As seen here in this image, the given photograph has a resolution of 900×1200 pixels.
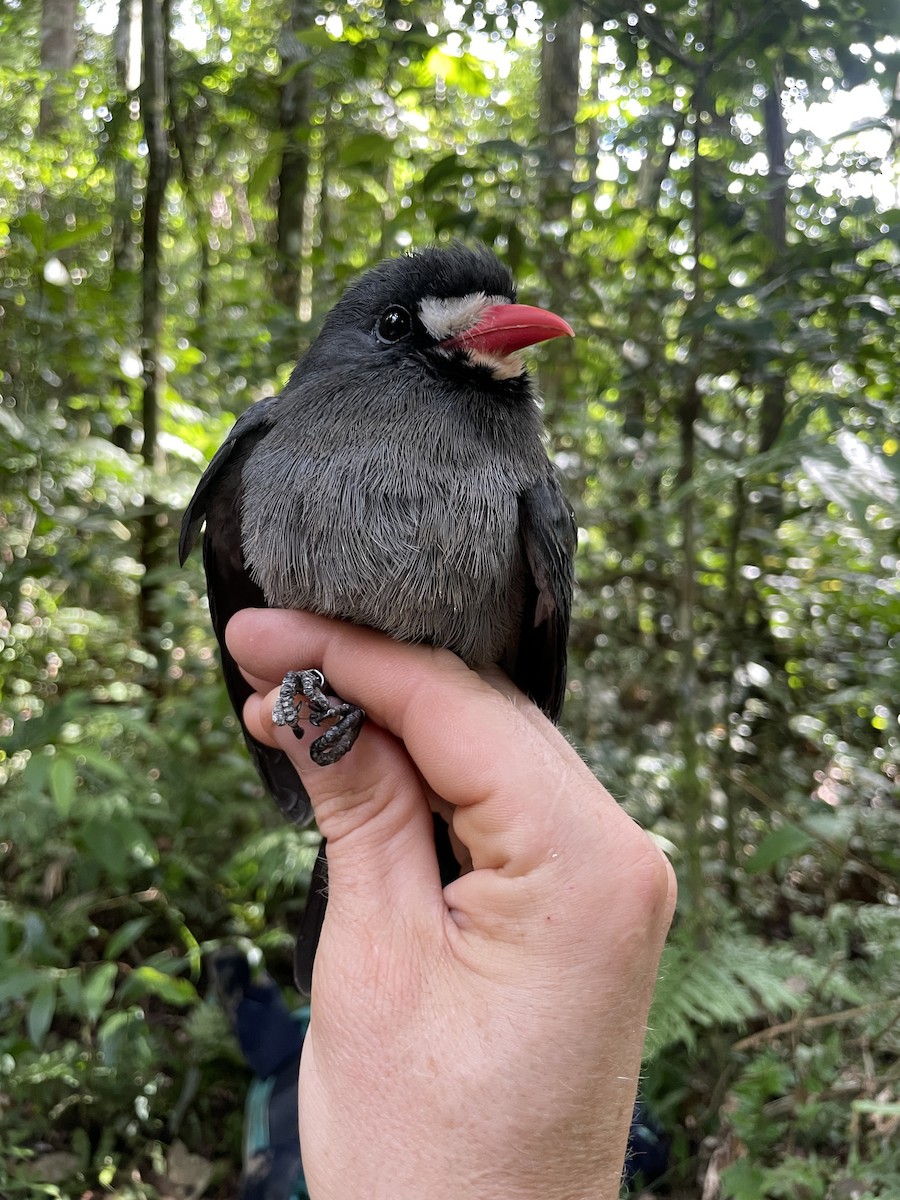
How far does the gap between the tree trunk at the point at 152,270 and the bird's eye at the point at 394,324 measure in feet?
6.19

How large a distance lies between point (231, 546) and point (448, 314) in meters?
0.76

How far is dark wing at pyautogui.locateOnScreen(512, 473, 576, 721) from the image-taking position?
1.66 m

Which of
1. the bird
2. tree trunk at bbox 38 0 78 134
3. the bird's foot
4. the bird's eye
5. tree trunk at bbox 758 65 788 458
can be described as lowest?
the bird's foot

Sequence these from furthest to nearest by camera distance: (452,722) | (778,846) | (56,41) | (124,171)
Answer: (56,41) → (124,171) → (778,846) → (452,722)

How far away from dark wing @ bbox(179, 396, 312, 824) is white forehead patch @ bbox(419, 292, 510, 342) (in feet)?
1.39

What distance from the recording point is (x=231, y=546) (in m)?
1.89

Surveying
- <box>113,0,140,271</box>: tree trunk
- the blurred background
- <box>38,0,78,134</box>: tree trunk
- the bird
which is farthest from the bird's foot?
<box>38,0,78,134</box>: tree trunk

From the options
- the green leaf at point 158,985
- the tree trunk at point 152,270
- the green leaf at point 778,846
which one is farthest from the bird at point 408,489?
the tree trunk at point 152,270

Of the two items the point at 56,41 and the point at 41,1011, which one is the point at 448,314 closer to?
the point at 41,1011

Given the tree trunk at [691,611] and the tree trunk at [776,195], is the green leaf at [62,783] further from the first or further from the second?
the tree trunk at [776,195]

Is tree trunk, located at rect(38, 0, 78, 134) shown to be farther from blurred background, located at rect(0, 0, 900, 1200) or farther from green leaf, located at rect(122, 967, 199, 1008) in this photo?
green leaf, located at rect(122, 967, 199, 1008)

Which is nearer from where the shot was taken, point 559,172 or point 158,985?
point 158,985

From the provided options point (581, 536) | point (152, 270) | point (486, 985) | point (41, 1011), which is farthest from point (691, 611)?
point (152, 270)

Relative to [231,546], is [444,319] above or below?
above
